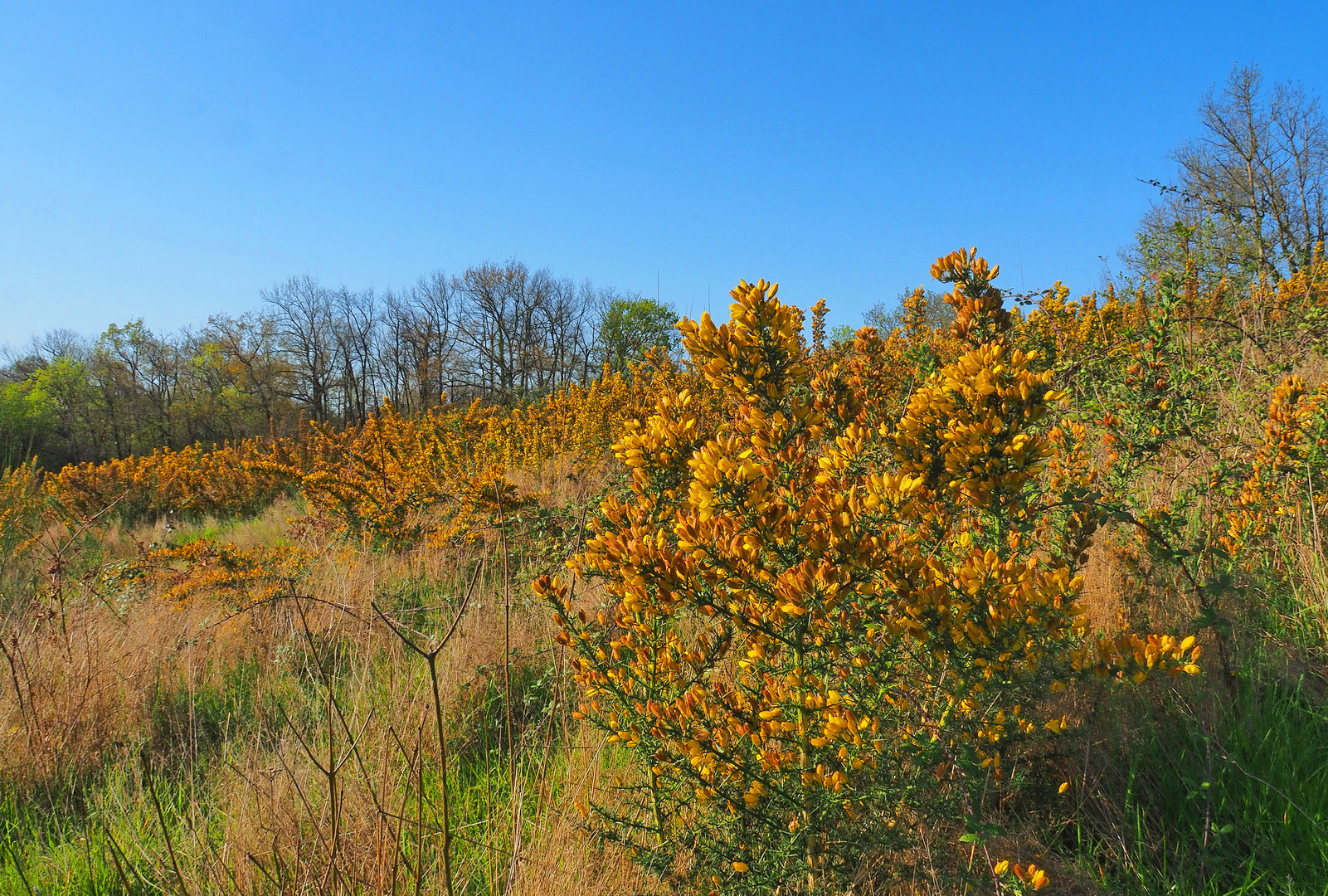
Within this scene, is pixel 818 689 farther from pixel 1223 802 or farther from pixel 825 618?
pixel 1223 802

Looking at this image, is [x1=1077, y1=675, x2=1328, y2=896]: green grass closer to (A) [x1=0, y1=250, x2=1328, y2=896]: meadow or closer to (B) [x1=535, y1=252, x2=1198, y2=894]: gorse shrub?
(A) [x1=0, y1=250, x2=1328, y2=896]: meadow

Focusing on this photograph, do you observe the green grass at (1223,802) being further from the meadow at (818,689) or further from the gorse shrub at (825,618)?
the gorse shrub at (825,618)

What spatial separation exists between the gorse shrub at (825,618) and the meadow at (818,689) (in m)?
0.01

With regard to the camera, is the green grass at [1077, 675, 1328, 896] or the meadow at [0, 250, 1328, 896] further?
the green grass at [1077, 675, 1328, 896]

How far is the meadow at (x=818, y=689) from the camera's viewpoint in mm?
1354

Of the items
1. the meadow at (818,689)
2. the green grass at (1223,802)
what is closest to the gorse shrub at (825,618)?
the meadow at (818,689)

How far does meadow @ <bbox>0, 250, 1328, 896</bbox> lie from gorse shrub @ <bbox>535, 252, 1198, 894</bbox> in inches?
0.4

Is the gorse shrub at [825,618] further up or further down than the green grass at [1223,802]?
further up

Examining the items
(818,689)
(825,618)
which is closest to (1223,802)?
(818,689)

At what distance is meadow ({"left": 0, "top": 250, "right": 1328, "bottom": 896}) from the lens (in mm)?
1354

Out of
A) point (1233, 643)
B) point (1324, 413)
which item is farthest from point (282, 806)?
point (1324, 413)

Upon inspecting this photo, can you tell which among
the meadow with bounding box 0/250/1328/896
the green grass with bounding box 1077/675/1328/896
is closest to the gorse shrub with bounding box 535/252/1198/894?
the meadow with bounding box 0/250/1328/896

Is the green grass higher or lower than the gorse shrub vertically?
lower

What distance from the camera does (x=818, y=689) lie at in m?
1.42
